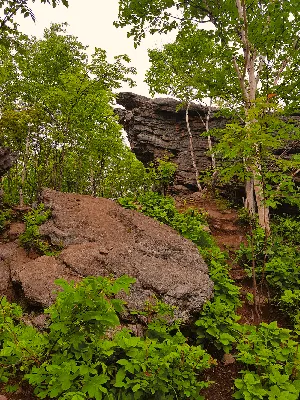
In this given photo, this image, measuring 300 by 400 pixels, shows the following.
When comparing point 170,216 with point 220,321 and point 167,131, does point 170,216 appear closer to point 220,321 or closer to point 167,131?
point 220,321

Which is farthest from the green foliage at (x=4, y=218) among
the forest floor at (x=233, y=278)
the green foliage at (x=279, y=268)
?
the green foliage at (x=279, y=268)

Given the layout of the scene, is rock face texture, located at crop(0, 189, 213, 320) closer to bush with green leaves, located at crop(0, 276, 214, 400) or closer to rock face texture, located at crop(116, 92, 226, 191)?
bush with green leaves, located at crop(0, 276, 214, 400)

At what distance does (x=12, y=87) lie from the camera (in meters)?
20.7

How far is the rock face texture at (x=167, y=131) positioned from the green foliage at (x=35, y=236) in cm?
1071

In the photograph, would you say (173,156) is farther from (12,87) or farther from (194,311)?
(194,311)

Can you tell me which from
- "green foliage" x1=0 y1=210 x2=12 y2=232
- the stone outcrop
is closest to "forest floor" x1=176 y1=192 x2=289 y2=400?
the stone outcrop

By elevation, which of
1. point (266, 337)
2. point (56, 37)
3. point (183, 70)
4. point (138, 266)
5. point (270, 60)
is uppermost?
point (56, 37)

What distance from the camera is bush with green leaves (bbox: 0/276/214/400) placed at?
3.51 meters

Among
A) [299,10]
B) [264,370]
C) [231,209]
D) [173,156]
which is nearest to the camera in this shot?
[264,370]

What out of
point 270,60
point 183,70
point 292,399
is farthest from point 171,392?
point 183,70

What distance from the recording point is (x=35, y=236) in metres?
7.45

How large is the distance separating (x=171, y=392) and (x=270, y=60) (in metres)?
10.4

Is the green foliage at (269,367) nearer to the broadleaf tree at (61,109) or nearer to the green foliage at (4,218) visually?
the green foliage at (4,218)

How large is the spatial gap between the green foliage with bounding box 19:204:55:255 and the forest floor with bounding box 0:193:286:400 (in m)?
3.42
